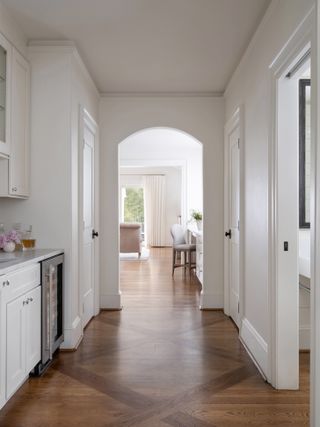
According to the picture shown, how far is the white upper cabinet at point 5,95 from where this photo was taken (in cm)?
272

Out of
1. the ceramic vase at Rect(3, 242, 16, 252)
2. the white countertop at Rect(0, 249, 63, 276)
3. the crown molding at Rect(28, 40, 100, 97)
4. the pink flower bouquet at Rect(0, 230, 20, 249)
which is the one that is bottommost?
the white countertop at Rect(0, 249, 63, 276)

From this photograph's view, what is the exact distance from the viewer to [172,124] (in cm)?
460

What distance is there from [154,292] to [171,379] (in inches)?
113

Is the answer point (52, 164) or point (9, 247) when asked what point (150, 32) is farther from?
point (9, 247)

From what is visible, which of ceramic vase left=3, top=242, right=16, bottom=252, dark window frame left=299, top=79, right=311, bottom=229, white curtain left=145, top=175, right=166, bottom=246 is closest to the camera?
ceramic vase left=3, top=242, right=16, bottom=252

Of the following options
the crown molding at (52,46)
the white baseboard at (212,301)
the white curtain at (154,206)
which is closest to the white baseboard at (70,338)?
the white baseboard at (212,301)

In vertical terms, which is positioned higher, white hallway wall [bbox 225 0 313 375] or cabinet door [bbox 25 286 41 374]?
white hallway wall [bbox 225 0 313 375]

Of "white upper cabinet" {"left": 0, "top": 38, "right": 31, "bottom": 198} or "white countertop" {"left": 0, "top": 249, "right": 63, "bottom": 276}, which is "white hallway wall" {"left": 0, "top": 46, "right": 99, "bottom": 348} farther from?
"white countertop" {"left": 0, "top": 249, "right": 63, "bottom": 276}

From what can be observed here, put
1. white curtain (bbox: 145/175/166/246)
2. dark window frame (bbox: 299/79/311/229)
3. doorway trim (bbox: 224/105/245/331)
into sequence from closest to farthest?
dark window frame (bbox: 299/79/311/229) → doorway trim (bbox: 224/105/245/331) → white curtain (bbox: 145/175/166/246)

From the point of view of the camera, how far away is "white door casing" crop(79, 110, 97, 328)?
3.58m

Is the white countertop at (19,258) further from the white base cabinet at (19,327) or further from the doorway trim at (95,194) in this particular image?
the doorway trim at (95,194)

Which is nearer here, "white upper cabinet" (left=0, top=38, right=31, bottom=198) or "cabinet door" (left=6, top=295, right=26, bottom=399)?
"cabinet door" (left=6, top=295, right=26, bottom=399)

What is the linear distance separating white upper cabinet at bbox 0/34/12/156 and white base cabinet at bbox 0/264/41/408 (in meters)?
0.92

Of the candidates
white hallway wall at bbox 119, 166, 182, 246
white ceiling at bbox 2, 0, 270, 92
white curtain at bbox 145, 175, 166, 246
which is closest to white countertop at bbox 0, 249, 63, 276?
white ceiling at bbox 2, 0, 270, 92
